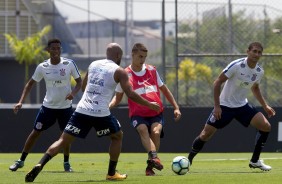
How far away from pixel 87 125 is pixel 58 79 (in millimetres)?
3339

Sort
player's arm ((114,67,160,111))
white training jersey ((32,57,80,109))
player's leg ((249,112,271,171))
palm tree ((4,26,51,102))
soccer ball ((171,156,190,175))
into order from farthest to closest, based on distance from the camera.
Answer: palm tree ((4,26,51,102)) → white training jersey ((32,57,80,109)) → player's leg ((249,112,271,171)) → soccer ball ((171,156,190,175)) → player's arm ((114,67,160,111))

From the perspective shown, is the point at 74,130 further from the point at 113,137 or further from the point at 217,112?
the point at 217,112

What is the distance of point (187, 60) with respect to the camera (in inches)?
1309

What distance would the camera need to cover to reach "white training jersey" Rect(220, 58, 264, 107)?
51.7 ft

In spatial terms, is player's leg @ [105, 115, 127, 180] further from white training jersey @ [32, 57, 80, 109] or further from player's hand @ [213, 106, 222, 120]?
white training jersey @ [32, 57, 80, 109]

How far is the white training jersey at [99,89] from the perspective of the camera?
1318 centimetres

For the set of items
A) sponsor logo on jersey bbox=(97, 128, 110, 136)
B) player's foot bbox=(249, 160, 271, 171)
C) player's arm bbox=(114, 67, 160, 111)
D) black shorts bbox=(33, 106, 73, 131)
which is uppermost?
player's arm bbox=(114, 67, 160, 111)

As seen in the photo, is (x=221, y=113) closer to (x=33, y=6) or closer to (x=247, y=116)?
(x=247, y=116)

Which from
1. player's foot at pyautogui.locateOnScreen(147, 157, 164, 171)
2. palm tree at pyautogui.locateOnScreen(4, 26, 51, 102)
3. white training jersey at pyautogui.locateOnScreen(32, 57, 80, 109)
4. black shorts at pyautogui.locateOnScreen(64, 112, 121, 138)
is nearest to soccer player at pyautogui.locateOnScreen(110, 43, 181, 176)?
player's foot at pyautogui.locateOnScreen(147, 157, 164, 171)


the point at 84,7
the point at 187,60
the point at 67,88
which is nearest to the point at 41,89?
the point at 84,7

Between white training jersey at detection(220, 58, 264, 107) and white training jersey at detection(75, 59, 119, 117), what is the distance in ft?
9.97

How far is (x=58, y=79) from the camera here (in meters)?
16.5

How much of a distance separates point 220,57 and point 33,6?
2021cm

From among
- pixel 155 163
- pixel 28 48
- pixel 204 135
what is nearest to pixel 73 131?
pixel 155 163
